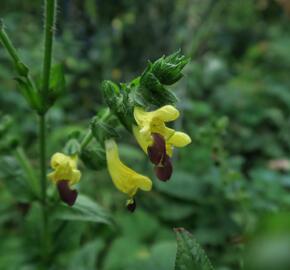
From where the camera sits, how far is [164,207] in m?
2.23

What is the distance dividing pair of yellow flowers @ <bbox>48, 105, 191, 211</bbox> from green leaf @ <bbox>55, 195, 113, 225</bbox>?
0.87ft

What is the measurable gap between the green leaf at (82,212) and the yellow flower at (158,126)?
18.0 inches

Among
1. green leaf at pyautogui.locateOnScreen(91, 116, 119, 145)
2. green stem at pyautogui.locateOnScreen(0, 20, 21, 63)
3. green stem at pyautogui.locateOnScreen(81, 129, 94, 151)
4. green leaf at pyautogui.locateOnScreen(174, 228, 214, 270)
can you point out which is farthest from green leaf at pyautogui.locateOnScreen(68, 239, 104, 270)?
green leaf at pyautogui.locateOnScreen(174, 228, 214, 270)

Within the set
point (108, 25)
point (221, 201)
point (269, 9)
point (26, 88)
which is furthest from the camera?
point (269, 9)

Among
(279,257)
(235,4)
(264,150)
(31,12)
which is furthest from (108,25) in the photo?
(279,257)

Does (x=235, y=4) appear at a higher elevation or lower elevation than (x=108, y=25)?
higher

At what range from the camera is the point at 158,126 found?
36.7 inches

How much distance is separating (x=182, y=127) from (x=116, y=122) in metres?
1.86

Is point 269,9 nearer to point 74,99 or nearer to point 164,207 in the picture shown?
point 74,99

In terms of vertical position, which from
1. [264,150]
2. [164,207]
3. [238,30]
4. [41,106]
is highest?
[238,30]

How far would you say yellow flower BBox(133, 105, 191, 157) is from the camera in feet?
2.96

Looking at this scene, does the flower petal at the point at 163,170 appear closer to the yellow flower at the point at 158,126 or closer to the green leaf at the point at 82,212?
the yellow flower at the point at 158,126

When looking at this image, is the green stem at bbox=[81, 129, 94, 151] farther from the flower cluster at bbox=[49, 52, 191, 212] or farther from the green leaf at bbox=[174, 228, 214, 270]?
the green leaf at bbox=[174, 228, 214, 270]

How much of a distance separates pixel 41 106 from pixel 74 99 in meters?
2.19
